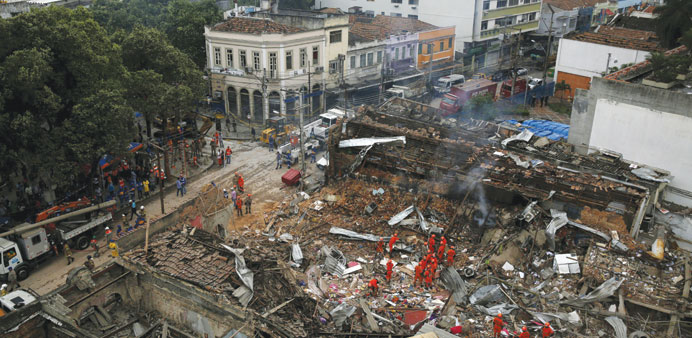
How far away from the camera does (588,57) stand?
1657 inches

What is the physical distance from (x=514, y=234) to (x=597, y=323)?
5.13 m

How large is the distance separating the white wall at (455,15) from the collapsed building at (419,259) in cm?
2799

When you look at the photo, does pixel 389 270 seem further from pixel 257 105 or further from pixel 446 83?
pixel 446 83

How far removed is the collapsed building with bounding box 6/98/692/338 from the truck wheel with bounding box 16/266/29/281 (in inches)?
154

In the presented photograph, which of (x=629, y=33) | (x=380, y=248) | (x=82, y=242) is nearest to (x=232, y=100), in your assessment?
(x=82, y=242)

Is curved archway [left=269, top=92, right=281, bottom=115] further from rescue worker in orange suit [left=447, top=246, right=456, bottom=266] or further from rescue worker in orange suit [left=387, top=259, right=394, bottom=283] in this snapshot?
rescue worker in orange suit [left=447, top=246, right=456, bottom=266]

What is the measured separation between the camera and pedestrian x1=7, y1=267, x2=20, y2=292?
20.2m

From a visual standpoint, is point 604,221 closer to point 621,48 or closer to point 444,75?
point 621,48

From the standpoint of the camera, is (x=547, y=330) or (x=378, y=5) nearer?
(x=547, y=330)

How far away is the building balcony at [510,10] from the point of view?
53375mm

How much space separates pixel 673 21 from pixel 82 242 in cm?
3895

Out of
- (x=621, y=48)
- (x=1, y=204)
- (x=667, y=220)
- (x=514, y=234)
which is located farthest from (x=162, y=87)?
(x=621, y=48)

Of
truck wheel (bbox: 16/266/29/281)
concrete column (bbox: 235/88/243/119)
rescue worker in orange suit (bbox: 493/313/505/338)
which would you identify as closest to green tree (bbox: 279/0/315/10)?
concrete column (bbox: 235/88/243/119)

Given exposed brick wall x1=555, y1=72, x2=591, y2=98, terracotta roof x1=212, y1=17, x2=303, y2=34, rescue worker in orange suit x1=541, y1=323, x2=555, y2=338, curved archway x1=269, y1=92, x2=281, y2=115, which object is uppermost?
terracotta roof x1=212, y1=17, x2=303, y2=34
